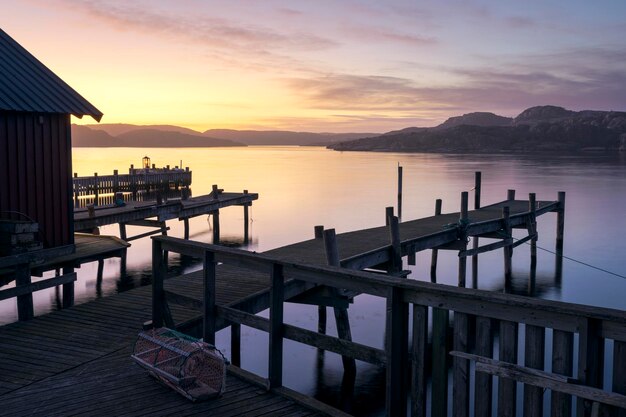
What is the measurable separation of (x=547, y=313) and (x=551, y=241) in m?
32.6

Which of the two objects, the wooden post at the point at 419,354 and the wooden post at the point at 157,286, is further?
the wooden post at the point at 157,286

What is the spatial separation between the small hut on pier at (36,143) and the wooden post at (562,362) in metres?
11.6

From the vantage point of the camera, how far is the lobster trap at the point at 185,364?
6.32 meters

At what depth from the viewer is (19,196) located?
13094 mm

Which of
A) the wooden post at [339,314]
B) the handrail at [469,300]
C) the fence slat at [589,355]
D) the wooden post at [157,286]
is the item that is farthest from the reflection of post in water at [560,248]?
the fence slat at [589,355]

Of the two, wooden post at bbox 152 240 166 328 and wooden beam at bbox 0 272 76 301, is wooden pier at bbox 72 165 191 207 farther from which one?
wooden post at bbox 152 240 166 328

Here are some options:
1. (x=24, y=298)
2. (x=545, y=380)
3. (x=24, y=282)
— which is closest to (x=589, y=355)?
(x=545, y=380)

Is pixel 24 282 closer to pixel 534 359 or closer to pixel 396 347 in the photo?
pixel 396 347

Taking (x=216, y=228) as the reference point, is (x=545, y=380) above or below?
above

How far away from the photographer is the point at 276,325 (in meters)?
6.55

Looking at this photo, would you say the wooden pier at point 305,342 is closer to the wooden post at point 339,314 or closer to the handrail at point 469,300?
the handrail at point 469,300

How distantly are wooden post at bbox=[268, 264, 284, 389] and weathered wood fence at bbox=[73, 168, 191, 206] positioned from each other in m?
34.1

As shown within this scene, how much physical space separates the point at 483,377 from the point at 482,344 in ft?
0.87

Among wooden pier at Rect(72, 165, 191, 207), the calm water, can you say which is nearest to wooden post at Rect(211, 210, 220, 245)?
the calm water
